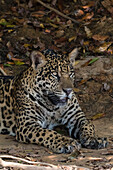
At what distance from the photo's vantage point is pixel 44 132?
7469 mm

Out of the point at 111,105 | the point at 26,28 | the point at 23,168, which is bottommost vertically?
the point at 23,168

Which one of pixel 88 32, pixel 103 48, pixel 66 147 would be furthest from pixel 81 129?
pixel 88 32

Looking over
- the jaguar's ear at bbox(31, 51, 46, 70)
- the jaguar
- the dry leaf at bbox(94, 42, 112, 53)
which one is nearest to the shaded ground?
the dry leaf at bbox(94, 42, 112, 53)

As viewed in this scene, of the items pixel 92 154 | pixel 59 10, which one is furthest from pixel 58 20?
pixel 92 154

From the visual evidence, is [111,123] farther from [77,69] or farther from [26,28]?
[26,28]

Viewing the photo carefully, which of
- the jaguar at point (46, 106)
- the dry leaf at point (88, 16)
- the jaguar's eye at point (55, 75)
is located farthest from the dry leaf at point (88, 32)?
the jaguar's eye at point (55, 75)

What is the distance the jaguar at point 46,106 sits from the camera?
7445 millimetres

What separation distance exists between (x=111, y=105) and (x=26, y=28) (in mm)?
4323

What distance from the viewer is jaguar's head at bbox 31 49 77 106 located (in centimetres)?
754

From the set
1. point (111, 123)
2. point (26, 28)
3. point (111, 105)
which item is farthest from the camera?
point (26, 28)

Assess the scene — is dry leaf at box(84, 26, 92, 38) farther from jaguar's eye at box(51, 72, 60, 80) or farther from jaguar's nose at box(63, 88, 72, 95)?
jaguar's nose at box(63, 88, 72, 95)

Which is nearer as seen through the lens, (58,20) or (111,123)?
(111,123)

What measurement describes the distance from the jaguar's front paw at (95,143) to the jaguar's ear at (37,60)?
163cm

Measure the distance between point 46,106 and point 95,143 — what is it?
132 cm
